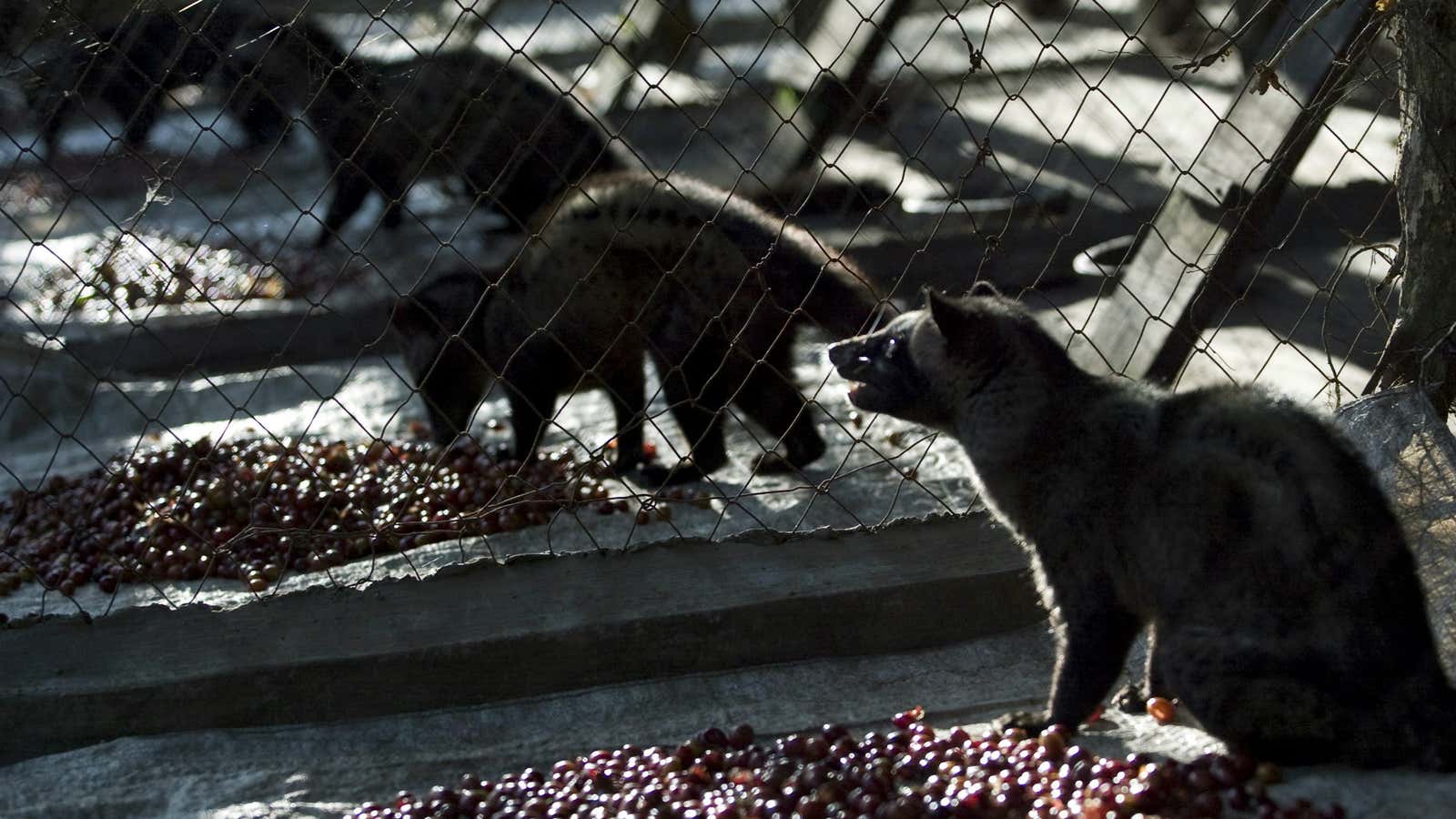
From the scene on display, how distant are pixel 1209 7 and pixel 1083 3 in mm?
1195

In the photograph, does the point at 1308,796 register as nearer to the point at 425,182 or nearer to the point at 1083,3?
the point at 425,182

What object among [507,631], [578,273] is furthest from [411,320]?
[507,631]

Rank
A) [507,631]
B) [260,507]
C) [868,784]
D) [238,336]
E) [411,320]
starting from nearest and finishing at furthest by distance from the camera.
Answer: [868,784], [507,631], [260,507], [411,320], [238,336]

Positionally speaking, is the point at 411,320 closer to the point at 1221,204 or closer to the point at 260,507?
the point at 260,507

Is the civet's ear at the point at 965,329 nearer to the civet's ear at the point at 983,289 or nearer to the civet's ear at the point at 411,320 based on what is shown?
the civet's ear at the point at 983,289

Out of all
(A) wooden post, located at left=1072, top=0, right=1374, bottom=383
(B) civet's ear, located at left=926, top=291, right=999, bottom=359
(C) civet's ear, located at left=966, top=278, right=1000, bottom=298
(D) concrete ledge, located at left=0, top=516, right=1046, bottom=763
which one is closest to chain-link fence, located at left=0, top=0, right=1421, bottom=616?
(A) wooden post, located at left=1072, top=0, right=1374, bottom=383

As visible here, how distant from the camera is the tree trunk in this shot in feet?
Result: 10.8

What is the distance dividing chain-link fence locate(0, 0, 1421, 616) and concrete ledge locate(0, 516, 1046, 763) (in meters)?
0.16

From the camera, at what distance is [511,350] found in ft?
17.4

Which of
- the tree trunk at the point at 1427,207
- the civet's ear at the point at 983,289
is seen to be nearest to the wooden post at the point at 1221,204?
the tree trunk at the point at 1427,207

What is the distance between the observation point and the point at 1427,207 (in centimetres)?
338

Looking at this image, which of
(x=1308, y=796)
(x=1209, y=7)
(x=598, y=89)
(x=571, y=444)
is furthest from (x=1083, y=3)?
(x=1308, y=796)

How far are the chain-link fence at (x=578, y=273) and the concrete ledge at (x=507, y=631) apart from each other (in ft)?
0.53

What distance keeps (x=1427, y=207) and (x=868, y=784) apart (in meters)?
1.84
